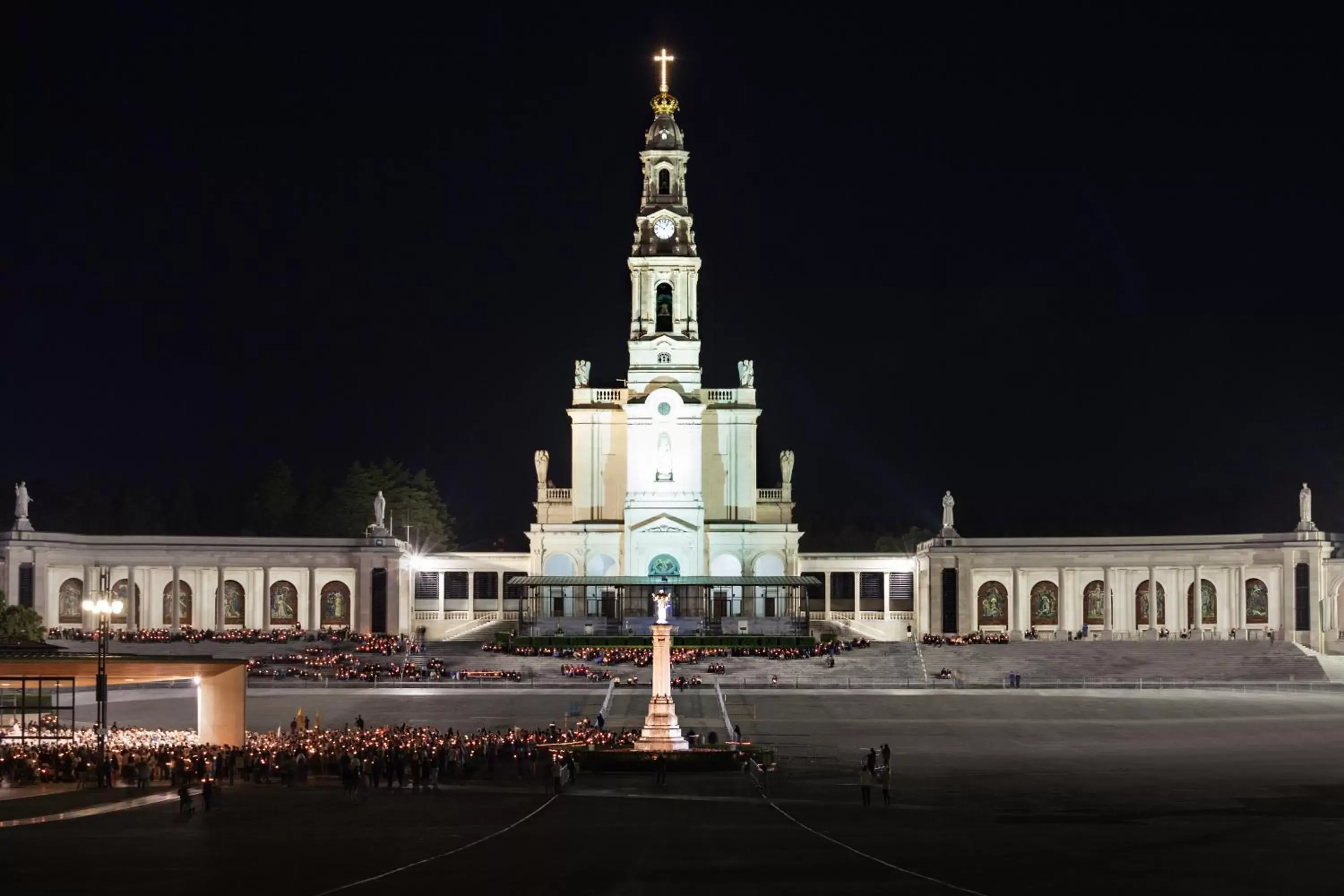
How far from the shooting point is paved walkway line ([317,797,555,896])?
28.9 metres

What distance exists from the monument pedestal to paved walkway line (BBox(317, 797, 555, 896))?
387 inches

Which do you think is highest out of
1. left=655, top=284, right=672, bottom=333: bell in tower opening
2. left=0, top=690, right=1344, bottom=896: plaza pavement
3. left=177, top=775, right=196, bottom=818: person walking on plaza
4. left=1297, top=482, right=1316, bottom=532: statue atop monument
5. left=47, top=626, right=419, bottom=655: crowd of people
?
left=655, top=284, right=672, bottom=333: bell in tower opening

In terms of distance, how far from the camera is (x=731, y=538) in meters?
109

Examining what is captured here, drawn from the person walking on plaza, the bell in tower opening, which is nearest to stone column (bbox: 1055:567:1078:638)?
the bell in tower opening

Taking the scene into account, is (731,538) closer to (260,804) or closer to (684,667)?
(684,667)

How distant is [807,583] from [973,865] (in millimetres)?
68754

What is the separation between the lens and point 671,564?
107 m

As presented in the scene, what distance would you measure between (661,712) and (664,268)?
6106 centimetres

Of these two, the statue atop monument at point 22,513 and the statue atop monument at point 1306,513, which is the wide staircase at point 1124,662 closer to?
the statue atop monument at point 1306,513

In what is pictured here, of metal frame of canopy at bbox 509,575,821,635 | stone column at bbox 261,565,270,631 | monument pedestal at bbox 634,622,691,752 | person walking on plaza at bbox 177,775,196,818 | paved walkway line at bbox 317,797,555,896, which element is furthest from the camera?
stone column at bbox 261,565,270,631

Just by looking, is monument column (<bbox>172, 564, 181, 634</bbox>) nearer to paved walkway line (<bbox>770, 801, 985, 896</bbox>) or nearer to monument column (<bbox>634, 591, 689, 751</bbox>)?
monument column (<bbox>634, 591, 689, 751</bbox>)

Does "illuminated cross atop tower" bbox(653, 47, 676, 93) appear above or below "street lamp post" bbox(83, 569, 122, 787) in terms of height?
above

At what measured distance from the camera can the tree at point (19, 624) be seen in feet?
247

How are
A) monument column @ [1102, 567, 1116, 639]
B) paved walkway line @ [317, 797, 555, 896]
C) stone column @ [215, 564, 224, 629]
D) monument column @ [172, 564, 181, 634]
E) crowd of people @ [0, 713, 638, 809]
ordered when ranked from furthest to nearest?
stone column @ [215, 564, 224, 629] → monument column @ [172, 564, 181, 634] → monument column @ [1102, 567, 1116, 639] → crowd of people @ [0, 713, 638, 809] → paved walkway line @ [317, 797, 555, 896]
